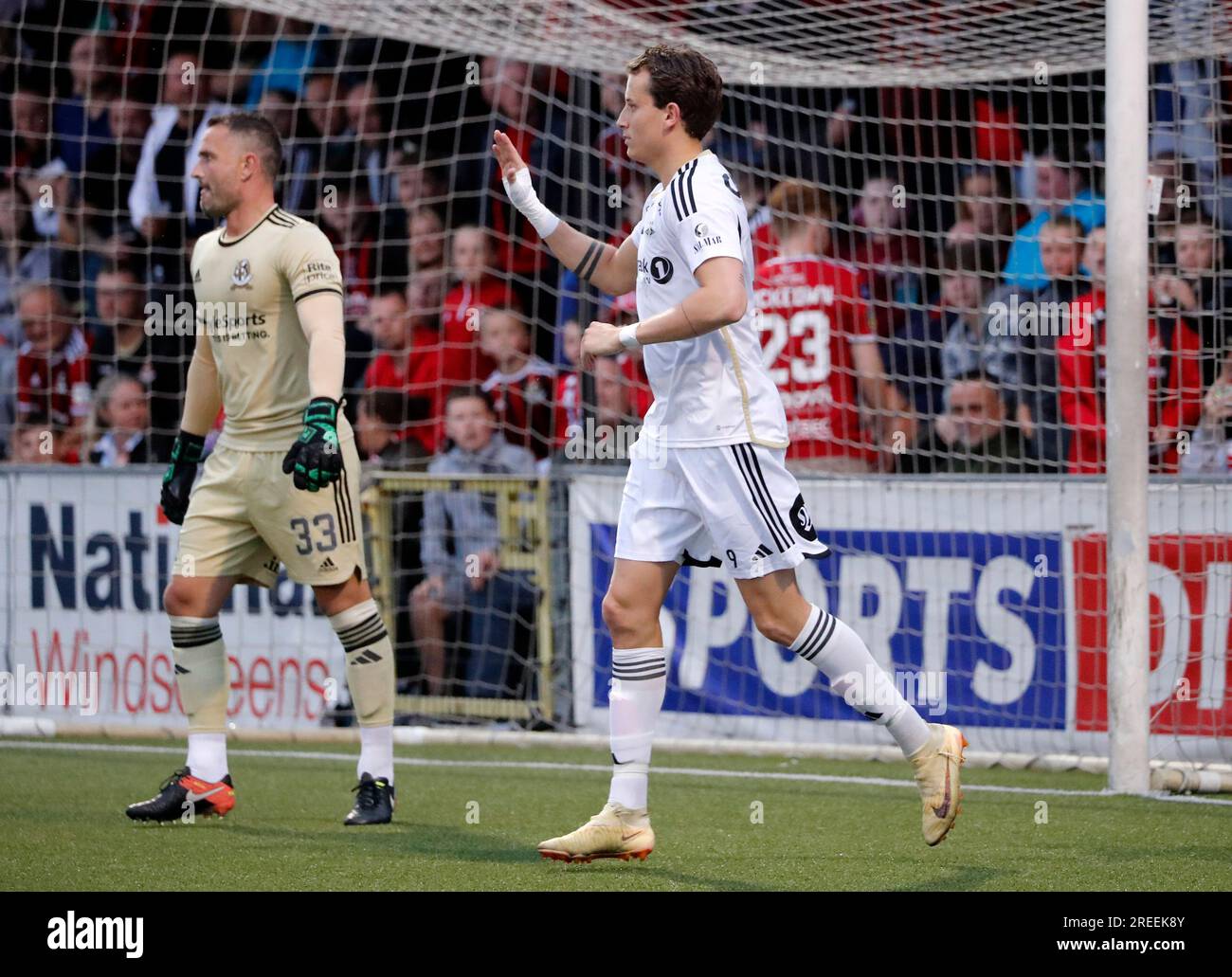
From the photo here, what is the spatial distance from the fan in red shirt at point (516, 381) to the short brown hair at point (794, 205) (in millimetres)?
1410

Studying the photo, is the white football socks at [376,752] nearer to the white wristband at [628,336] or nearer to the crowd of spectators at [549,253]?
the white wristband at [628,336]

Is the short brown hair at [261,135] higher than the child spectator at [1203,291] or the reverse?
higher

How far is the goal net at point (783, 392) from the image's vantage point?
755 cm

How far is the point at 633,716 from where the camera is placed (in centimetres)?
483

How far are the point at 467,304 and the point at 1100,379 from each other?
334 centimetres

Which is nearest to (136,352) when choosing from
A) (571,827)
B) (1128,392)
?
(571,827)

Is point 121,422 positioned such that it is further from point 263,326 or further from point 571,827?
point 571,827

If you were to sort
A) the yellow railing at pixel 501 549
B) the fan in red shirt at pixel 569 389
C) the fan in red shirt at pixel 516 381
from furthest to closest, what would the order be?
the fan in red shirt at pixel 516 381 < the fan in red shirt at pixel 569 389 < the yellow railing at pixel 501 549

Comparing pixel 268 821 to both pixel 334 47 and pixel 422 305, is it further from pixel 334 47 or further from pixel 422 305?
pixel 334 47

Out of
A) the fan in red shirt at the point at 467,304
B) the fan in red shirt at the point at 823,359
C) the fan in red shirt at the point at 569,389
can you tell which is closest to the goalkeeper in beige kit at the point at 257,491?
the fan in red shirt at the point at 569,389

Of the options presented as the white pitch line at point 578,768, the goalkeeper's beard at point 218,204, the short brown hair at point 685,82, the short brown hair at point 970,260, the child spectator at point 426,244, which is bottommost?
the white pitch line at point 578,768

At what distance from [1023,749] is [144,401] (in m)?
5.41
